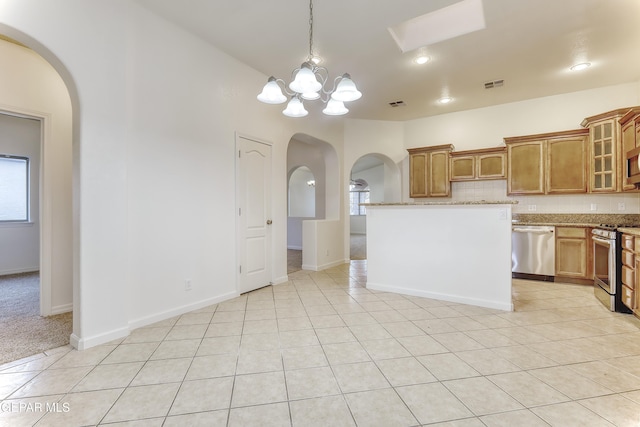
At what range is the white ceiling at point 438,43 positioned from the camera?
2.76 meters

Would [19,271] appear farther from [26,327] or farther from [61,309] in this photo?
[26,327]

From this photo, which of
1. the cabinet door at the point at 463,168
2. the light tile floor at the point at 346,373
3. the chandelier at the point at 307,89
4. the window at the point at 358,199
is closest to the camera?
the light tile floor at the point at 346,373

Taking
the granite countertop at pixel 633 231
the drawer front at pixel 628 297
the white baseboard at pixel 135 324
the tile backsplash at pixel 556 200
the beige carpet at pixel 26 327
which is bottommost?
the beige carpet at pixel 26 327

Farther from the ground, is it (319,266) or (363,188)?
(363,188)

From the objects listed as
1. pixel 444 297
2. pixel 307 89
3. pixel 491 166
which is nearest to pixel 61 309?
pixel 307 89

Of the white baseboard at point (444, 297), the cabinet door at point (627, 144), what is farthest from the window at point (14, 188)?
the cabinet door at point (627, 144)

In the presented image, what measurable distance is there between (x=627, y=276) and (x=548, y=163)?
2270mm

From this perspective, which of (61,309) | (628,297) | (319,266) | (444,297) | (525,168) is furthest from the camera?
(319,266)

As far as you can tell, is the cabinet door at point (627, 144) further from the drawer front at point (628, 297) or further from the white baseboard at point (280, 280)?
the white baseboard at point (280, 280)

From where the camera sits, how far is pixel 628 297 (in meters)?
2.98

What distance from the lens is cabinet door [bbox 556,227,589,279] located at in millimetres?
4234

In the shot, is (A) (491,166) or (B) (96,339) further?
(A) (491,166)

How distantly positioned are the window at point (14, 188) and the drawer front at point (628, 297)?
348 inches

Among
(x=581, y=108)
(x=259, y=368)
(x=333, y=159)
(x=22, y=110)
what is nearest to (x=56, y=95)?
(x=22, y=110)
